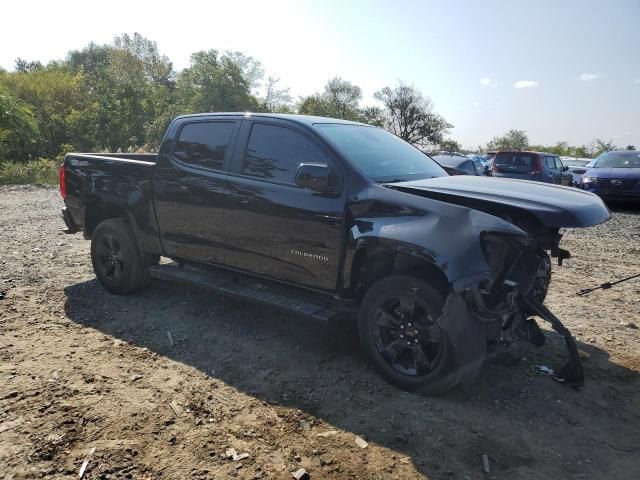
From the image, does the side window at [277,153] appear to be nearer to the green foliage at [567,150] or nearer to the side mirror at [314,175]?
the side mirror at [314,175]

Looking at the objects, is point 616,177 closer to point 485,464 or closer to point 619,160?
point 619,160

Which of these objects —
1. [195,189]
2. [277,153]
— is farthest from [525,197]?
[195,189]

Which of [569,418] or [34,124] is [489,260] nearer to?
[569,418]

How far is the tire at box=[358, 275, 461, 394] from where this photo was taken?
3.16 metres

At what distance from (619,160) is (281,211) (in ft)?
42.9

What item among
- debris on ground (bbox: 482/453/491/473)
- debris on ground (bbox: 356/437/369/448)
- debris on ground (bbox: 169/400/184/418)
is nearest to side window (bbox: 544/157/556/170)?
debris on ground (bbox: 482/453/491/473)

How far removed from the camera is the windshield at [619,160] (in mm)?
13008

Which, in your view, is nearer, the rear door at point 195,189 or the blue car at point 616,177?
the rear door at point 195,189

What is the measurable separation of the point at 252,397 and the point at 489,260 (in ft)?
6.08

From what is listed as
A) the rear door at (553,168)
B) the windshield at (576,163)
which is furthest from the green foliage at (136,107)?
the rear door at (553,168)

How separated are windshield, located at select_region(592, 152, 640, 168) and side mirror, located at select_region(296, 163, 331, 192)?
12689mm

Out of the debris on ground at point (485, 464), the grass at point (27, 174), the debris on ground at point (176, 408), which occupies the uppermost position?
the grass at point (27, 174)

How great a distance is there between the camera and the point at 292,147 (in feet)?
13.0

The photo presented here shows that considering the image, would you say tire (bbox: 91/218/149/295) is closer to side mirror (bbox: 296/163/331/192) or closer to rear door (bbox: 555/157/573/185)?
side mirror (bbox: 296/163/331/192)
